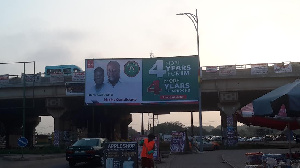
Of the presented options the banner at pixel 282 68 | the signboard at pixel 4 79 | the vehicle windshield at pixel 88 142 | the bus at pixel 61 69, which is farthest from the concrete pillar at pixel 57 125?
the vehicle windshield at pixel 88 142

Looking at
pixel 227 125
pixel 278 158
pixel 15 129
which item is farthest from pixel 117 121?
pixel 278 158

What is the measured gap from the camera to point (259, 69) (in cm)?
4253

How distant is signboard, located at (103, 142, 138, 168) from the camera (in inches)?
519

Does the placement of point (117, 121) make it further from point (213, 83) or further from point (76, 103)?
point (213, 83)

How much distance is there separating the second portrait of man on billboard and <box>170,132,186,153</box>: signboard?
1134 cm

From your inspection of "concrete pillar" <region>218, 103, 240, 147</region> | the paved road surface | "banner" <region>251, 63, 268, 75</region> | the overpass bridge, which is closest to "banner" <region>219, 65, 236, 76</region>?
the overpass bridge

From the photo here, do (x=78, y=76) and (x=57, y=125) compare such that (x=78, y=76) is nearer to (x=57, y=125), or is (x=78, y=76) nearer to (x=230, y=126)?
(x=57, y=125)

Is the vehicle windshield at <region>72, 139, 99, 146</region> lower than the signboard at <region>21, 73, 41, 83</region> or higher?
lower

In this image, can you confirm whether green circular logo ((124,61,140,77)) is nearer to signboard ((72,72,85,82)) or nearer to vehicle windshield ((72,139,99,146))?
signboard ((72,72,85,82))

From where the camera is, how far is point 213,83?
148 feet

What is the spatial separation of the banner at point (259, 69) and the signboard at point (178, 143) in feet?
46.0

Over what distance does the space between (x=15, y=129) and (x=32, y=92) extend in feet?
82.0

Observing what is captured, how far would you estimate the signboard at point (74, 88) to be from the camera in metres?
46.2

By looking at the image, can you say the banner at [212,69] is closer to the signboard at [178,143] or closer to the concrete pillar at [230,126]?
the concrete pillar at [230,126]
